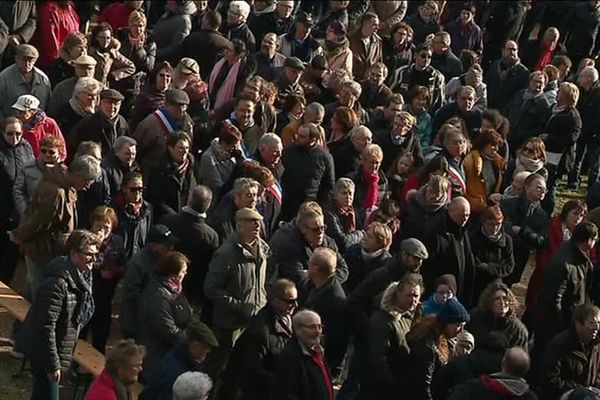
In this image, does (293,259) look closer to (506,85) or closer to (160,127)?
(160,127)

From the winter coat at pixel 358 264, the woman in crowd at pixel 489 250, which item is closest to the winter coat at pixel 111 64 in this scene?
the winter coat at pixel 358 264

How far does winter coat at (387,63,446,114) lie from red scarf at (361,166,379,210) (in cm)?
322

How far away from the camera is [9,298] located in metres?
10.2

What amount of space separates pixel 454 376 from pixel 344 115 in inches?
154

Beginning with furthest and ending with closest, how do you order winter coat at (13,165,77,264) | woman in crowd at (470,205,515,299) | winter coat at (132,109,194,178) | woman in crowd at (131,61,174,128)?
woman in crowd at (131,61,174,128), winter coat at (132,109,194,178), woman in crowd at (470,205,515,299), winter coat at (13,165,77,264)

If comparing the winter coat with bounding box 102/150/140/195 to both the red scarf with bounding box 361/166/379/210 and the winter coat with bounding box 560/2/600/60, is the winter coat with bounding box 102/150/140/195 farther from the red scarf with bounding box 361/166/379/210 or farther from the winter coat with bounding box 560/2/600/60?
the winter coat with bounding box 560/2/600/60

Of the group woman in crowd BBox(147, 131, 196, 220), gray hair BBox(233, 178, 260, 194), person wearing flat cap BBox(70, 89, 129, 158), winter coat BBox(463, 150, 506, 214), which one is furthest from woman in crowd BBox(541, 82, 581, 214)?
person wearing flat cap BBox(70, 89, 129, 158)

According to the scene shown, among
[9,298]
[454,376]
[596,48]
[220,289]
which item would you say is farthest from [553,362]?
[596,48]

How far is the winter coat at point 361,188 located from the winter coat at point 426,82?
9.96 ft

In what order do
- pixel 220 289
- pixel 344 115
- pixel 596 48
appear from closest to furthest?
pixel 220 289 → pixel 344 115 → pixel 596 48

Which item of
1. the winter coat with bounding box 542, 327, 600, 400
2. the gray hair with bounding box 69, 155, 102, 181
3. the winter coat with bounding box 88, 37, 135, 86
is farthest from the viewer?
the winter coat with bounding box 88, 37, 135, 86

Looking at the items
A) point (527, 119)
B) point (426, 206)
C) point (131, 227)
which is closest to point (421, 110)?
point (527, 119)

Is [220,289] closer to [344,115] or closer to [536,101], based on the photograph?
[344,115]

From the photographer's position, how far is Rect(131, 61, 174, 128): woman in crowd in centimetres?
1205
